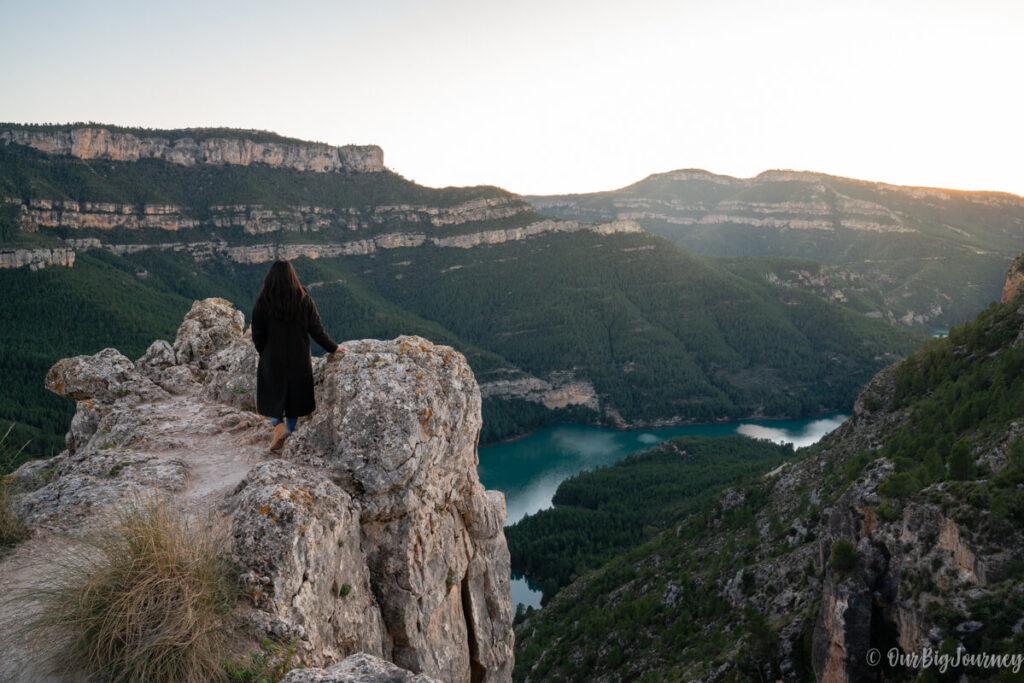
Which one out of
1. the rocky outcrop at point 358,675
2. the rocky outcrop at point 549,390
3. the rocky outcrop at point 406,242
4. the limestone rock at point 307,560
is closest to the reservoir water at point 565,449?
the rocky outcrop at point 549,390

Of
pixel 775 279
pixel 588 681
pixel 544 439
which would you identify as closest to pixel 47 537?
pixel 588 681

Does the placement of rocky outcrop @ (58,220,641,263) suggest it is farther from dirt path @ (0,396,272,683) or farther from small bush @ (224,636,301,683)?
small bush @ (224,636,301,683)

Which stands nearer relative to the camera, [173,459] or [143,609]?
[143,609]

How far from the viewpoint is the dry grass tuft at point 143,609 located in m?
3.39

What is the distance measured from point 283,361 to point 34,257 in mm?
75573

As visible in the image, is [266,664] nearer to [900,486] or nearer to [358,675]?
[358,675]

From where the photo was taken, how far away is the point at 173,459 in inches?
264

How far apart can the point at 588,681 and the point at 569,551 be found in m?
25.4

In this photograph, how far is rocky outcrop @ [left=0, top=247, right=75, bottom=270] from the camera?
60.6 m

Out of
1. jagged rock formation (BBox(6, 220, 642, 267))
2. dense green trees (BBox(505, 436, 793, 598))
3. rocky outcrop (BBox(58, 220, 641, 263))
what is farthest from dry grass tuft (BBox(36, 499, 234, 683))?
A: rocky outcrop (BBox(58, 220, 641, 263))

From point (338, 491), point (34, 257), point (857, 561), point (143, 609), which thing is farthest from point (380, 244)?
point (143, 609)

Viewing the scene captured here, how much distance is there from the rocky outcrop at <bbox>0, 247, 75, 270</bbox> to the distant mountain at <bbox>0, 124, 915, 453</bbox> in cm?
28

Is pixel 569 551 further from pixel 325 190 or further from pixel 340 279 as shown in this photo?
pixel 325 190

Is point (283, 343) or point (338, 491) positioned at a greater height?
point (283, 343)
